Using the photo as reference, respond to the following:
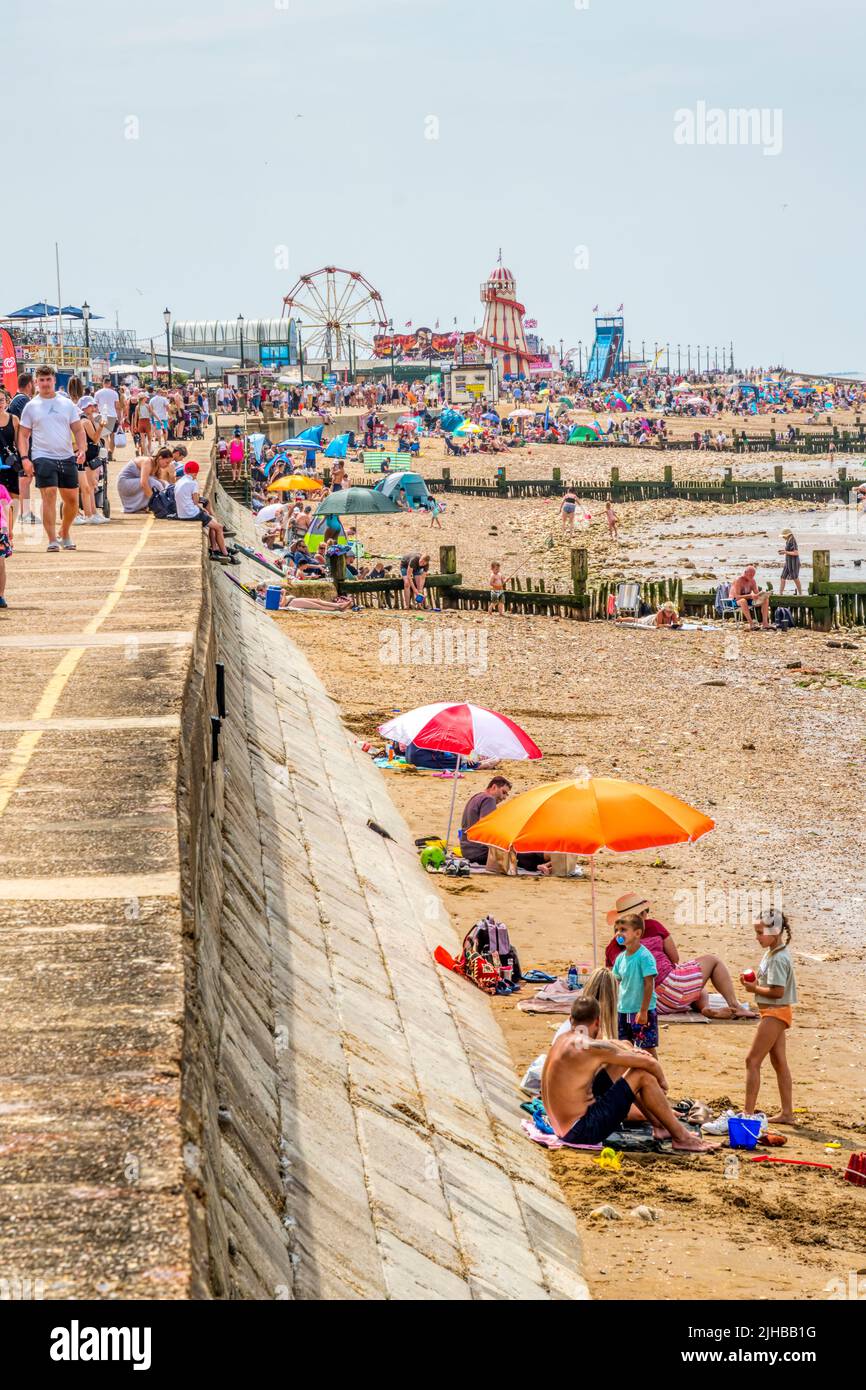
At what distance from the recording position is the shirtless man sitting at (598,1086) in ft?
28.0

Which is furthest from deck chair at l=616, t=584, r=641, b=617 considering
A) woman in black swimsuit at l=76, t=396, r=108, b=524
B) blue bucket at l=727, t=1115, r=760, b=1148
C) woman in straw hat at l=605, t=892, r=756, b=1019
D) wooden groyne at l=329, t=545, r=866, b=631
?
blue bucket at l=727, t=1115, r=760, b=1148

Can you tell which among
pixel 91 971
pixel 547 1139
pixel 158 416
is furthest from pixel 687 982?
pixel 158 416

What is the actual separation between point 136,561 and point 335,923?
4703mm

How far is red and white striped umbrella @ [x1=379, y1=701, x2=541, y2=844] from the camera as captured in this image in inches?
540

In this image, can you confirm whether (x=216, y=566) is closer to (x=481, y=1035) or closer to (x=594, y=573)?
(x=481, y=1035)

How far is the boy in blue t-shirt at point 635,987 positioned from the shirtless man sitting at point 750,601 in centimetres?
1956

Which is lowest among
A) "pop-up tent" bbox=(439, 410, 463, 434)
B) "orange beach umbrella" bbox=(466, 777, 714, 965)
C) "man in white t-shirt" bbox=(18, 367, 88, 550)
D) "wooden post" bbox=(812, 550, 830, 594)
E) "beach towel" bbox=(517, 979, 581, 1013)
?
"beach towel" bbox=(517, 979, 581, 1013)

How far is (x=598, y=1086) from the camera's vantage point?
8656 mm

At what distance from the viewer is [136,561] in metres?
13.4

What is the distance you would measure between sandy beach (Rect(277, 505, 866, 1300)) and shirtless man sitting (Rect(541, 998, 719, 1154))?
0.20 m

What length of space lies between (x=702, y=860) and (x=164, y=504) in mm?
7125

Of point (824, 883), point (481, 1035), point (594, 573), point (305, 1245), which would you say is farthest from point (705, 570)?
point (305, 1245)

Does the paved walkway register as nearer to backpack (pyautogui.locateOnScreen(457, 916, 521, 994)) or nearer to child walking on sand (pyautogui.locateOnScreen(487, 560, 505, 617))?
backpack (pyautogui.locateOnScreen(457, 916, 521, 994))
